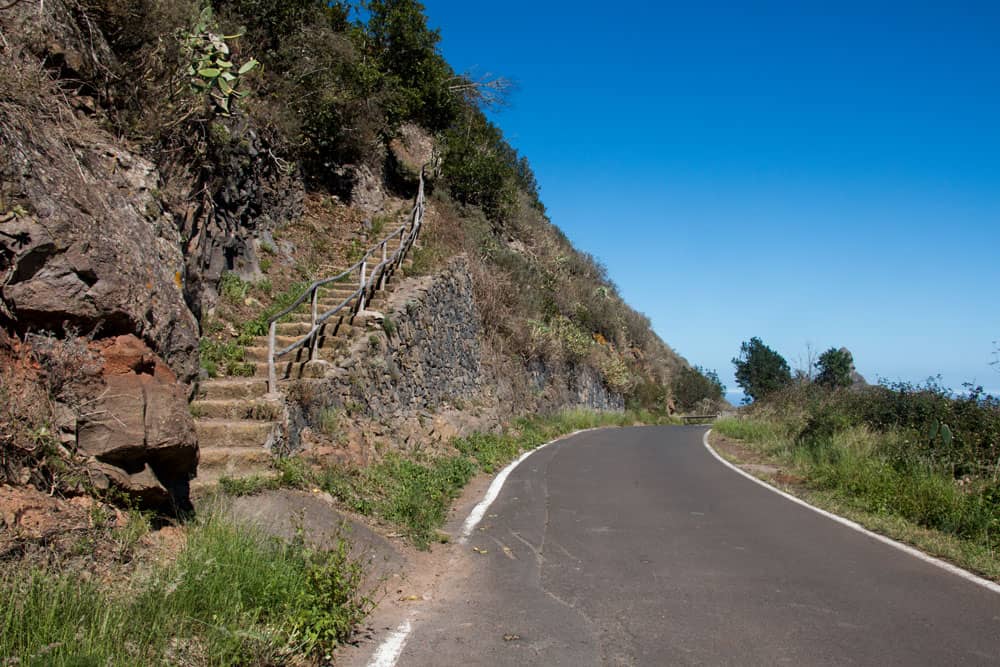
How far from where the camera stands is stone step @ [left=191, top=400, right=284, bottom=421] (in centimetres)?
837

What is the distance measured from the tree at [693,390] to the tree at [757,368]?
19.3 feet

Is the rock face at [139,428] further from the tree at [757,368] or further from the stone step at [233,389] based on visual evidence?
the tree at [757,368]

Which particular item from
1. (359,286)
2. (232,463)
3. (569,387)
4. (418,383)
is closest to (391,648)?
(232,463)

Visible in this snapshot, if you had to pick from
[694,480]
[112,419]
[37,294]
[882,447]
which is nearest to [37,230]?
[37,294]

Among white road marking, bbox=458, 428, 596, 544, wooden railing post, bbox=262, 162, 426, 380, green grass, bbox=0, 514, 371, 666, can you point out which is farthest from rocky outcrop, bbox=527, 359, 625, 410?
green grass, bbox=0, 514, 371, 666

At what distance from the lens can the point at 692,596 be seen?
5.58m

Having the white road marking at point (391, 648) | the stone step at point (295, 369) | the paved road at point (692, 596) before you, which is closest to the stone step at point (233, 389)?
the stone step at point (295, 369)

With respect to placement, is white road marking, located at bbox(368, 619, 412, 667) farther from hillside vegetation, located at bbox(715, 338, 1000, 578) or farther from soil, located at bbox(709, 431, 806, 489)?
soil, located at bbox(709, 431, 806, 489)

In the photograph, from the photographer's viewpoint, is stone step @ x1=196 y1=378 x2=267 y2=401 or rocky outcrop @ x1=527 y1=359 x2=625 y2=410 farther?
rocky outcrop @ x1=527 y1=359 x2=625 y2=410

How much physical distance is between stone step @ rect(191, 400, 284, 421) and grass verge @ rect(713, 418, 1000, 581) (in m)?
7.48

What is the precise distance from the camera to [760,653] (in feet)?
14.5

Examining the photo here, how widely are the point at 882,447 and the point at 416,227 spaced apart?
13089 millimetres

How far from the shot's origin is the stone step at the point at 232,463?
719 centimetres

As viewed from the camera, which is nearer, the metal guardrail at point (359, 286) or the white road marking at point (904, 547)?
the white road marking at point (904, 547)
